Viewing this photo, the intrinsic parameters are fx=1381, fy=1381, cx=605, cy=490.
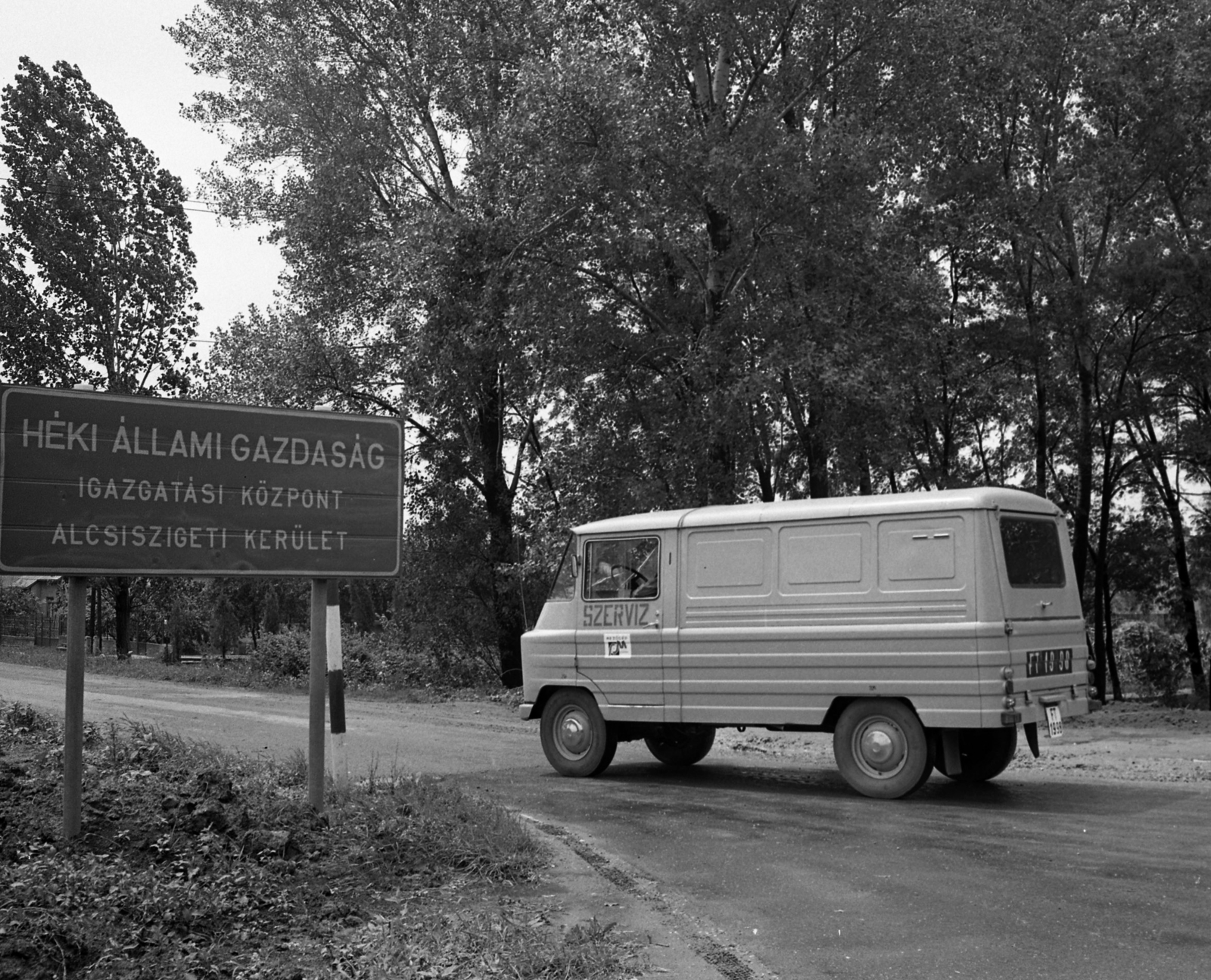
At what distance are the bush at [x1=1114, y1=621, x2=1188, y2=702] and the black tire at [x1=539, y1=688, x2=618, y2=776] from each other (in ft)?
66.7

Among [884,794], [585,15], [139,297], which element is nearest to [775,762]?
[884,794]

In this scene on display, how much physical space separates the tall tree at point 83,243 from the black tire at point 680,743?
27.5 metres

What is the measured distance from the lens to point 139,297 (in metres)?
38.3

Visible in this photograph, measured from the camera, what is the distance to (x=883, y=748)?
1151 centimetres

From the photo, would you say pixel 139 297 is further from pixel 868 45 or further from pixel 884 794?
pixel 884 794

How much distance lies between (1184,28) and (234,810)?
832 inches

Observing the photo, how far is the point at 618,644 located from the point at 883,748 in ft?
9.14

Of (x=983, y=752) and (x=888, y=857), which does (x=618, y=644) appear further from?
(x=888, y=857)

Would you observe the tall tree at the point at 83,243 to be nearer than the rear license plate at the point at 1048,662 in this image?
No

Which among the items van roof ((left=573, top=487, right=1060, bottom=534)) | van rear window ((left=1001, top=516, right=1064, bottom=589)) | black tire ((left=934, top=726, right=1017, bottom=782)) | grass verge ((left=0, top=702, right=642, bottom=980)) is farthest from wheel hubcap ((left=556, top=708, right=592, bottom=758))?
van rear window ((left=1001, top=516, right=1064, bottom=589))

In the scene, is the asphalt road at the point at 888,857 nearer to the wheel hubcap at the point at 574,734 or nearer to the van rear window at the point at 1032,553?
the wheel hubcap at the point at 574,734

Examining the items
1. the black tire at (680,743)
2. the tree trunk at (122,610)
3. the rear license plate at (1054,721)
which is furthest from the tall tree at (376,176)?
the tree trunk at (122,610)

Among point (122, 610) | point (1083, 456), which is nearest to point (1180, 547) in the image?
point (1083, 456)

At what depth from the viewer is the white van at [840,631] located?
11172 mm
